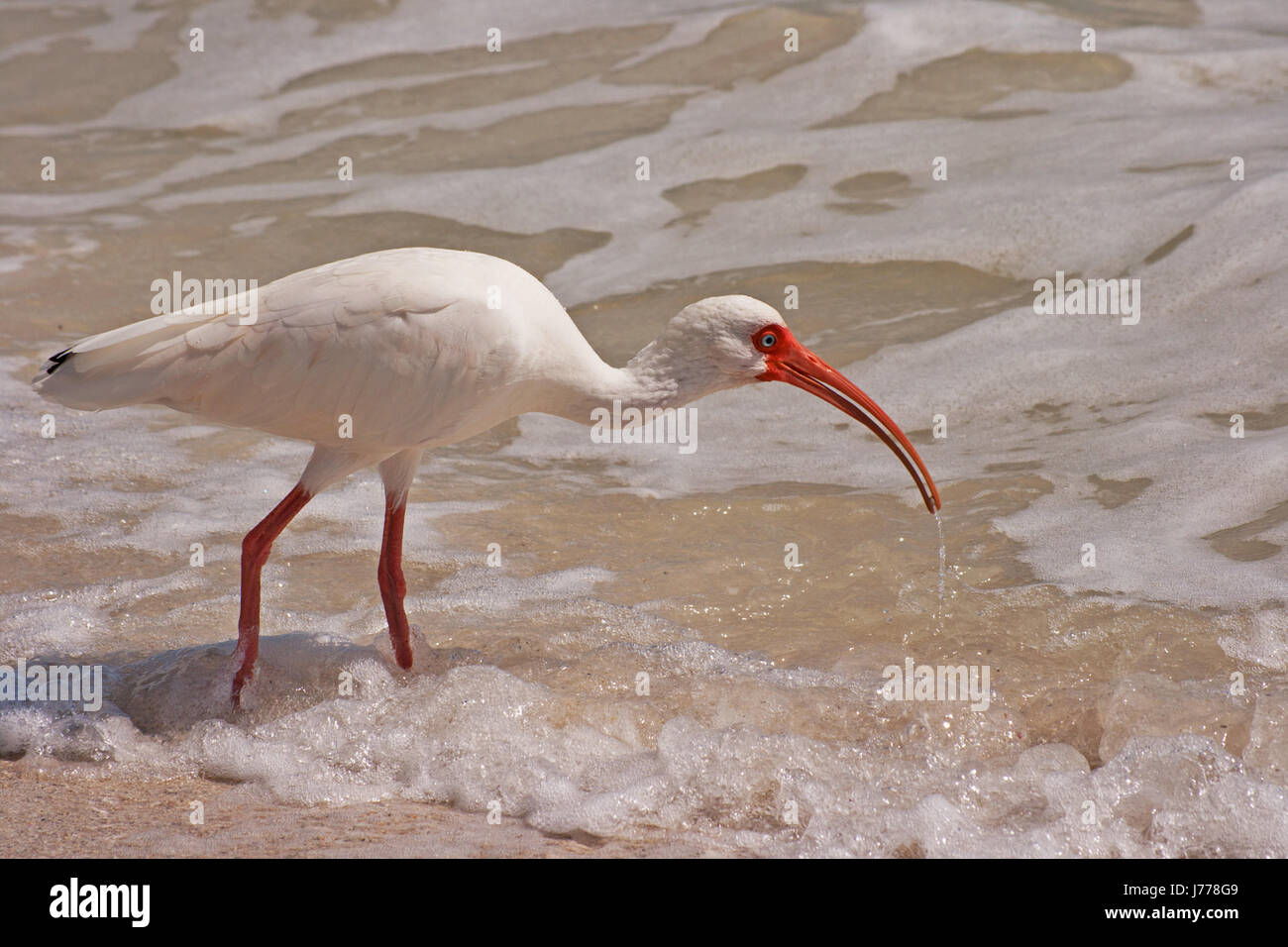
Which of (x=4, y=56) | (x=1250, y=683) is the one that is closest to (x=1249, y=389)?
(x=1250, y=683)

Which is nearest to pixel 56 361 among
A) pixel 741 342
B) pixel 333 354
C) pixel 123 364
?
pixel 123 364

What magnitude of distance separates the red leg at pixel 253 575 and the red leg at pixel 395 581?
390 mm

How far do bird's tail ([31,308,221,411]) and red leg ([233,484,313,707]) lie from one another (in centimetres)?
64

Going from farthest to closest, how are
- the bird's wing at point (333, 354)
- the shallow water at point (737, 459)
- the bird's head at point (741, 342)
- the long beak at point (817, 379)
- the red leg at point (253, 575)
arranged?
the long beak at point (817, 379) → the bird's head at point (741, 342) → the red leg at point (253, 575) → the bird's wing at point (333, 354) → the shallow water at point (737, 459)

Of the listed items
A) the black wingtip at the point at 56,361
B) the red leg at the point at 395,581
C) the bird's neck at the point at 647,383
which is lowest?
the red leg at the point at 395,581

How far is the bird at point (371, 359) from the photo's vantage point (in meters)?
4.94

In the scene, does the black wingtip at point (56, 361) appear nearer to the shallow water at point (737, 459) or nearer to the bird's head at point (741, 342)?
the shallow water at point (737, 459)

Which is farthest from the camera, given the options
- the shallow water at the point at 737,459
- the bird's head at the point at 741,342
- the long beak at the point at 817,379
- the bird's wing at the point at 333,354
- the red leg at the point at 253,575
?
the long beak at the point at 817,379

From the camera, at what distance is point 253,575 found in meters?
5.28

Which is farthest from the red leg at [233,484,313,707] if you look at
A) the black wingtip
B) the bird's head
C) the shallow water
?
the bird's head

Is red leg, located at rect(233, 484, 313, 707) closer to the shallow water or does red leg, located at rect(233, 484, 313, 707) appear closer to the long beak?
the shallow water

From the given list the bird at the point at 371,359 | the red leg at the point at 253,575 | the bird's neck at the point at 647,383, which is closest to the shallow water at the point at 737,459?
the red leg at the point at 253,575

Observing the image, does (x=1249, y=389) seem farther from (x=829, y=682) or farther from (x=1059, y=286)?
(x=829, y=682)

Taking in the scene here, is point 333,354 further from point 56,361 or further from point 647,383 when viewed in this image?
point 647,383
